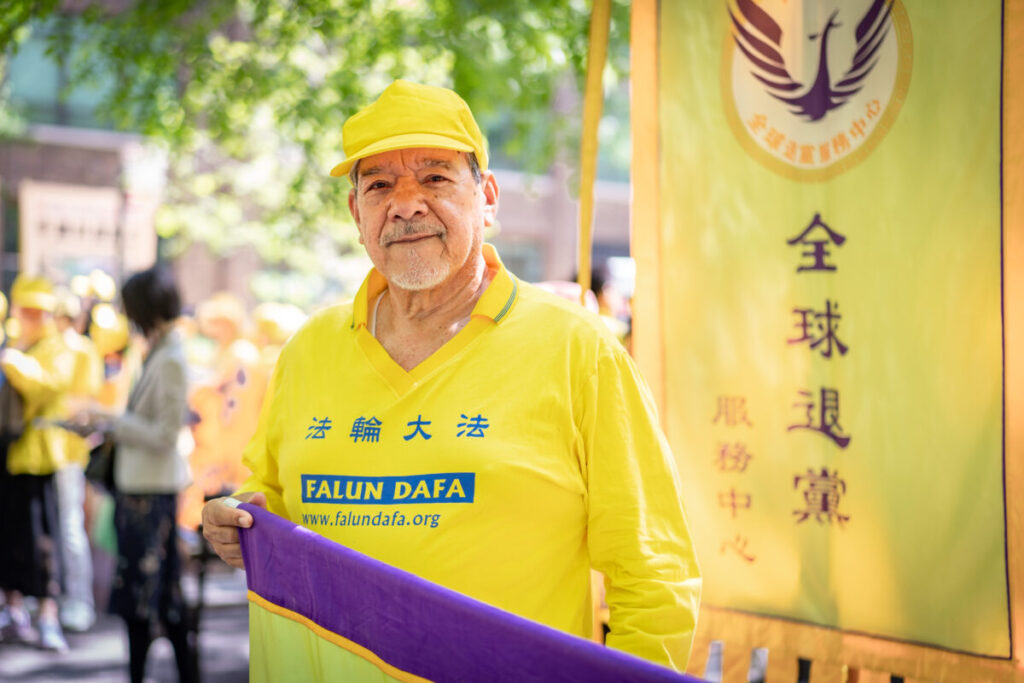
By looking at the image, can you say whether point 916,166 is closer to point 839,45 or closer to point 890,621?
point 839,45

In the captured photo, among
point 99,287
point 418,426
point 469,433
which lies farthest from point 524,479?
point 99,287

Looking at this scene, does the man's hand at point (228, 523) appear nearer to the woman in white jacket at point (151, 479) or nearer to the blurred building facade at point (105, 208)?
the woman in white jacket at point (151, 479)

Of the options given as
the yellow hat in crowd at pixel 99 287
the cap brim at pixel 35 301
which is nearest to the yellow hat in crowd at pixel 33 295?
the cap brim at pixel 35 301

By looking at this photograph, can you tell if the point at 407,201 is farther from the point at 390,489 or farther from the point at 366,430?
the point at 390,489

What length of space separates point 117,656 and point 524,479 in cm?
488

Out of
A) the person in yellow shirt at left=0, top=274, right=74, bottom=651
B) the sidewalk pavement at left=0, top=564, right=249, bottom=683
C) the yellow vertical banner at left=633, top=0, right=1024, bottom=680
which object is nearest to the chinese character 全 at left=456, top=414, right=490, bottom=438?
the yellow vertical banner at left=633, top=0, right=1024, bottom=680

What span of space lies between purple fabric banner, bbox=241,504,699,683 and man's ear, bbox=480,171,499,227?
81 centimetres

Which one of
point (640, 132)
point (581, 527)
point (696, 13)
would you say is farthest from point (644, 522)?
point (696, 13)

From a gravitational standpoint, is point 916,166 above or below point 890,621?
above

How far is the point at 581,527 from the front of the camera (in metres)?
1.85

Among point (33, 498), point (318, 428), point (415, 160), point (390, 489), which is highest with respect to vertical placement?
point (415, 160)

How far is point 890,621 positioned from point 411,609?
3.71 feet

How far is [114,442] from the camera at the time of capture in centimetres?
453

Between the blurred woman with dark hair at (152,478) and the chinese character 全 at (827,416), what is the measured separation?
10.5ft
